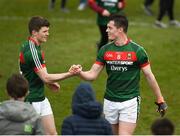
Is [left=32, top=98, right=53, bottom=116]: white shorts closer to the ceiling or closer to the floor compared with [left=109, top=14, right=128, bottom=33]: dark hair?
closer to the floor

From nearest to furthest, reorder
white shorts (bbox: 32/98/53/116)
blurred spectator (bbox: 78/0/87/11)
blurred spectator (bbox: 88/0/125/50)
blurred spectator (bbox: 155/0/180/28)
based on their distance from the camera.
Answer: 1. white shorts (bbox: 32/98/53/116)
2. blurred spectator (bbox: 88/0/125/50)
3. blurred spectator (bbox: 155/0/180/28)
4. blurred spectator (bbox: 78/0/87/11)

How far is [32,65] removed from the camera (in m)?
10.5

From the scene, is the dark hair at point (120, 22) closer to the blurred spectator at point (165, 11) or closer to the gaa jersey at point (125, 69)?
the gaa jersey at point (125, 69)

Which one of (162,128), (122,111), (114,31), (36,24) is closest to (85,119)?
(162,128)

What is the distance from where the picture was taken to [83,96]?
8375 mm

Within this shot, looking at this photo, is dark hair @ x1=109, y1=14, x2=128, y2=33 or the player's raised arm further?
dark hair @ x1=109, y1=14, x2=128, y2=33

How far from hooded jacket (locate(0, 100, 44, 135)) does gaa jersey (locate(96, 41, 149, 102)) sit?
7.67 feet

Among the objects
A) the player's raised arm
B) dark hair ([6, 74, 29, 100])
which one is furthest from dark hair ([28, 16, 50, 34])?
dark hair ([6, 74, 29, 100])

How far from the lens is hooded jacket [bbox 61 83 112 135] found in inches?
325

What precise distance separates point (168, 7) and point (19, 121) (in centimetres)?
1363

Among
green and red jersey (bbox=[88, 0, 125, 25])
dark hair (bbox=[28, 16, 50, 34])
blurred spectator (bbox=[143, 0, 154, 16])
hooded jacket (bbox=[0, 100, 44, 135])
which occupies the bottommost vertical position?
blurred spectator (bbox=[143, 0, 154, 16])

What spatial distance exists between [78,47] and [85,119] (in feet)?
36.0

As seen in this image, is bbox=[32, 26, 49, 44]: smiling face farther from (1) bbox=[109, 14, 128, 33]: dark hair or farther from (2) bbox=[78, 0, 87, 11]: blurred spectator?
(2) bbox=[78, 0, 87, 11]: blurred spectator

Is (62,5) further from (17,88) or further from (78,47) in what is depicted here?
(17,88)
